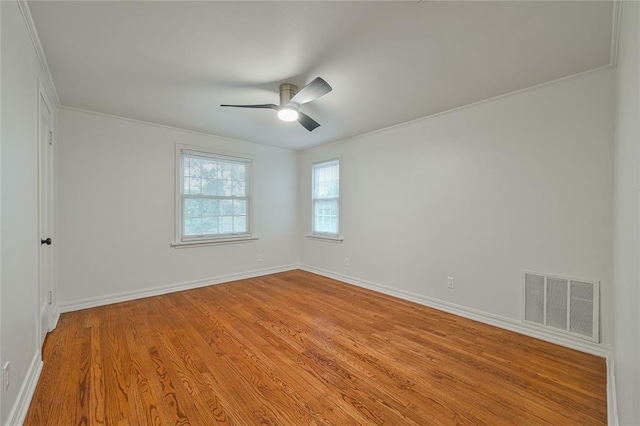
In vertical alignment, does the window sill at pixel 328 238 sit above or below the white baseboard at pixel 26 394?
above

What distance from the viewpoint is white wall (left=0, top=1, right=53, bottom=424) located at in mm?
1384

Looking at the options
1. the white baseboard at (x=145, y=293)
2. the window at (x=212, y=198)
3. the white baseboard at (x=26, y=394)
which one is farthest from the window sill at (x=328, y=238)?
the white baseboard at (x=26, y=394)

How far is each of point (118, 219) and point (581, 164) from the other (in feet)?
16.9

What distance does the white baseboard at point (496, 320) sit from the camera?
2340 mm

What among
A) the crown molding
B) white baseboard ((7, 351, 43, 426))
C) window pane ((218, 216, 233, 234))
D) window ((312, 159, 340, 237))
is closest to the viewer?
white baseboard ((7, 351, 43, 426))

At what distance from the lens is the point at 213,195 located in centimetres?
448

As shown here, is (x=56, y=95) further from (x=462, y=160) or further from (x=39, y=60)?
(x=462, y=160)

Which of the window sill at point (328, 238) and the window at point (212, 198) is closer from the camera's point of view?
the window at point (212, 198)

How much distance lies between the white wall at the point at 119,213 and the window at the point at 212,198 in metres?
0.17

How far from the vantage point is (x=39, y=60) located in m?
2.10

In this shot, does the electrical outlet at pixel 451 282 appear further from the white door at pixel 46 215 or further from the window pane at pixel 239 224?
the white door at pixel 46 215

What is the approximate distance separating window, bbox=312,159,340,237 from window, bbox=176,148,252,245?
1.24 metres

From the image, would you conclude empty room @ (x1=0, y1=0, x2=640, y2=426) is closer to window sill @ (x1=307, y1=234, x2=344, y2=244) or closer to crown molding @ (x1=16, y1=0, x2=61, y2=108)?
crown molding @ (x1=16, y1=0, x2=61, y2=108)

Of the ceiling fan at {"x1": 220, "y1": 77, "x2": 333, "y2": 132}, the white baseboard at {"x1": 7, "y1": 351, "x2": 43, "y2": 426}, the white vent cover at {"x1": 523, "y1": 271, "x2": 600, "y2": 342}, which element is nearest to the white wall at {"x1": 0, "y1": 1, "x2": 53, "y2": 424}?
the white baseboard at {"x1": 7, "y1": 351, "x2": 43, "y2": 426}
